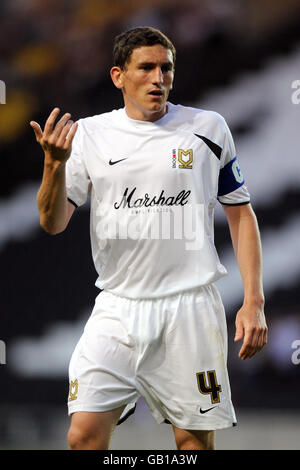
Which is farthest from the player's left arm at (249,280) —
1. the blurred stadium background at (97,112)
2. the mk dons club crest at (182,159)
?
the blurred stadium background at (97,112)

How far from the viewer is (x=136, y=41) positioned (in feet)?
11.0

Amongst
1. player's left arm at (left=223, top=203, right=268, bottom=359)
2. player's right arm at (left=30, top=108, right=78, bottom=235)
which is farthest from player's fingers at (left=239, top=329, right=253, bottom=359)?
player's right arm at (left=30, top=108, right=78, bottom=235)

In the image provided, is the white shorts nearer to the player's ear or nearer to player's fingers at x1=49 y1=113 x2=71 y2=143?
player's fingers at x1=49 y1=113 x2=71 y2=143

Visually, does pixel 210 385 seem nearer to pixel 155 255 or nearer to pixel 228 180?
pixel 155 255

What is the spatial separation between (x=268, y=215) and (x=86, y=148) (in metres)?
2.61

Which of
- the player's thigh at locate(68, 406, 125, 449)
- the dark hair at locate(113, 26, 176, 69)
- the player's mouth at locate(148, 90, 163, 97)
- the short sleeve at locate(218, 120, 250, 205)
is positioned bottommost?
the player's thigh at locate(68, 406, 125, 449)

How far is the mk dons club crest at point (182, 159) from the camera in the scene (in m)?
3.25

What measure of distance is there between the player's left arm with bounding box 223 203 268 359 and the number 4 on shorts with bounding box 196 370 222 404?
0.51 ft

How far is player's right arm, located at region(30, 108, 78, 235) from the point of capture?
9.62 feet

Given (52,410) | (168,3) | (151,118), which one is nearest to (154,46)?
(151,118)

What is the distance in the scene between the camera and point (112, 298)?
3.24m

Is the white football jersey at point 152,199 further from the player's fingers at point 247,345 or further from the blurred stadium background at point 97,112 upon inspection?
the blurred stadium background at point 97,112

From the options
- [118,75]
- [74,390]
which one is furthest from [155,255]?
[118,75]

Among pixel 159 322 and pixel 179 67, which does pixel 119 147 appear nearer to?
pixel 159 322
